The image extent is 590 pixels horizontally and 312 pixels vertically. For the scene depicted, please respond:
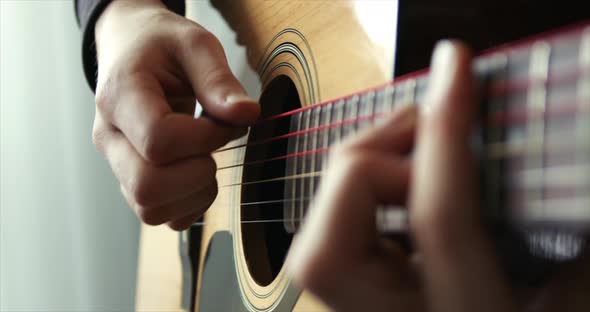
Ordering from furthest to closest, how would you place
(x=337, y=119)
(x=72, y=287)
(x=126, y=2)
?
(x=72, y=287) → (x=126, y=2) → (x=337, y=119)

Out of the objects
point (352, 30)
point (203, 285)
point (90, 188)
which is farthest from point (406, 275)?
point (90, 188)

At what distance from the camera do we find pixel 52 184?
1.35 m

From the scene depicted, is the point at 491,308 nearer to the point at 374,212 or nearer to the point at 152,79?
the point at 374,212

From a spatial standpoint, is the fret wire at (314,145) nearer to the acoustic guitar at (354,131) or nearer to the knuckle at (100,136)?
the acoustic guitar at (354,131)

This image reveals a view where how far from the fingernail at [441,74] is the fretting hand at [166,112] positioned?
25 cm

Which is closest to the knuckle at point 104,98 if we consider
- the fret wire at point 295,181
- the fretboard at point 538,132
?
the fret wire at point 295,181

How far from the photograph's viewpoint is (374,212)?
13.8 inches

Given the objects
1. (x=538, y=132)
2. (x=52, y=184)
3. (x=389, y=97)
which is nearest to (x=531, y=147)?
Result: (x=538, y=132)

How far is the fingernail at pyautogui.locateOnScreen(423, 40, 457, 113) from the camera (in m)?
0.33

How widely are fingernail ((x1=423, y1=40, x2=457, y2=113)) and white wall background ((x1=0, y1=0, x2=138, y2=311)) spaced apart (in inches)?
47.4

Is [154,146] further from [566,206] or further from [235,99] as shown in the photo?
[566,206]

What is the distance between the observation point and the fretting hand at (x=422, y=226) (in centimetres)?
31

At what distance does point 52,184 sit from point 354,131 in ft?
3.68

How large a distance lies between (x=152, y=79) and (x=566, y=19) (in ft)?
1.45
